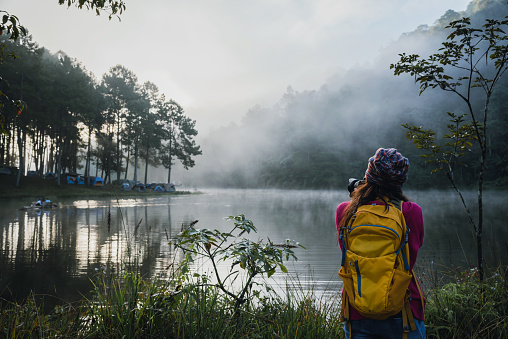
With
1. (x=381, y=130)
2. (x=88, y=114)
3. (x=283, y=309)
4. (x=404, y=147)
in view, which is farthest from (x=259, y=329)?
(x=381, y=130)

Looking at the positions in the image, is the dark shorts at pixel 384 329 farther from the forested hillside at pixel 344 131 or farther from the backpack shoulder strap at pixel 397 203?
the forested hillside at pixel 344 131

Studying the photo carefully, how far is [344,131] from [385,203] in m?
86.3

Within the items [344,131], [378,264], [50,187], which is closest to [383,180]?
[378,264]

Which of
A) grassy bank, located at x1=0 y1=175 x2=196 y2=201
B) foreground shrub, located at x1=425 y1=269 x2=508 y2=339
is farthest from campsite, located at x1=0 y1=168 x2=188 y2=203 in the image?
foreground shrub, located at x1=425 y1=269 x2=508 y2=339

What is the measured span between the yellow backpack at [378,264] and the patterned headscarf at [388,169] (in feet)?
0.48

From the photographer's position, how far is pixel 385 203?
1.84 metres

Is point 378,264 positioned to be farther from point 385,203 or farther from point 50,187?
point 50,187

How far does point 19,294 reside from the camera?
537cm

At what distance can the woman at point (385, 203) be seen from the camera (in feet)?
5.87

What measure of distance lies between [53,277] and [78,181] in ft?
113

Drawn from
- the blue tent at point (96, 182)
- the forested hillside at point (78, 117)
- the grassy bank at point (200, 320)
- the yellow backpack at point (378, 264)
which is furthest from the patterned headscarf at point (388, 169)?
the blue tent at point (96, 182)

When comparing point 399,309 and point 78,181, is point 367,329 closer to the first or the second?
point 399,309

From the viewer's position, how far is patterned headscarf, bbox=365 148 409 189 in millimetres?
1911

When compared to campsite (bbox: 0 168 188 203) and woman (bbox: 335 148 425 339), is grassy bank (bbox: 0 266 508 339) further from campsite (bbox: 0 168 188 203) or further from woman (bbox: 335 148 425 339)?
campsite (bbox: 0 168 188 203)
